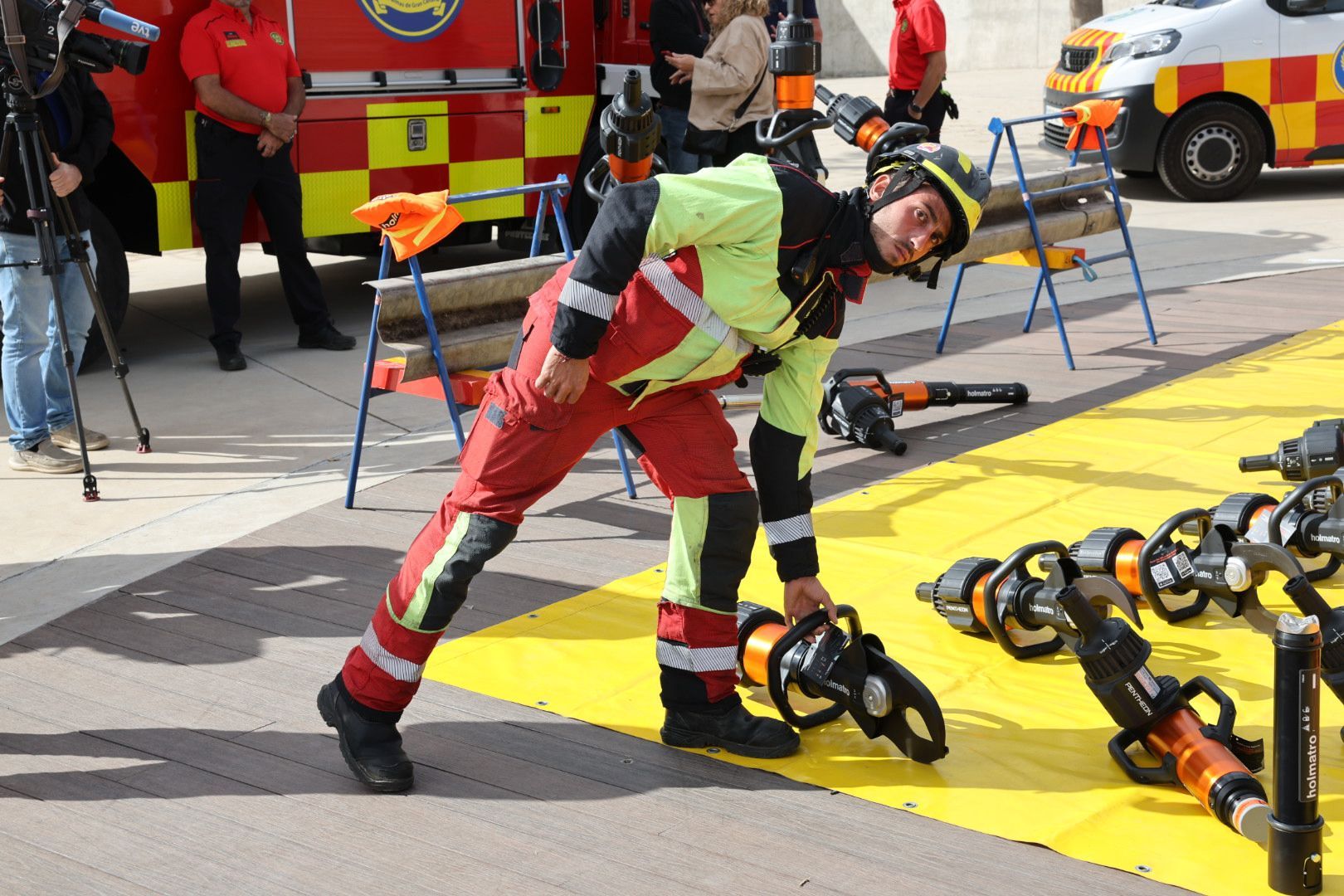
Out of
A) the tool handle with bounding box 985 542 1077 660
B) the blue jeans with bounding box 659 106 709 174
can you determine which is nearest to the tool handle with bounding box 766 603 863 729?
the tool handle with bounding box 985 542 1077 660

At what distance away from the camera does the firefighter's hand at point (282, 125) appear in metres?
7.38

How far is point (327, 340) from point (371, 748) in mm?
4965

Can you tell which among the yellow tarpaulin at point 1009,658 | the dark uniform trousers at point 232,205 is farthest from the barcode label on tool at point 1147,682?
the dark uniform trousers at point 232,205

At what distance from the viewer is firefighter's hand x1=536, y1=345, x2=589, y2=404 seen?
3176mm

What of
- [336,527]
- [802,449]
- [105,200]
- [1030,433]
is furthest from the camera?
[105,200]

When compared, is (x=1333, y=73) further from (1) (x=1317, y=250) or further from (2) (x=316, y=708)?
(2) (x=316, y=708)

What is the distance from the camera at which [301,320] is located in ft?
26.4

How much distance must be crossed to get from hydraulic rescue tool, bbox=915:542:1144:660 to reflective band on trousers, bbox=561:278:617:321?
125 centimetres

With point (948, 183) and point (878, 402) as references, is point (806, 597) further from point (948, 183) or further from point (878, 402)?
point (878, 402)

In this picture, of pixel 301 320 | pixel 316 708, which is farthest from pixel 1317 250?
pixel 316 708

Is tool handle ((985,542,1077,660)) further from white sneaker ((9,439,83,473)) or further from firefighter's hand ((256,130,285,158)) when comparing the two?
firefighter's hand ((256,130,285,158))

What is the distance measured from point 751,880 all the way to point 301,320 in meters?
5.64

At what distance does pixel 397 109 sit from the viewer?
831 centimetres

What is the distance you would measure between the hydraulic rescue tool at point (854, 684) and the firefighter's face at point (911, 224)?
82 centimetres
